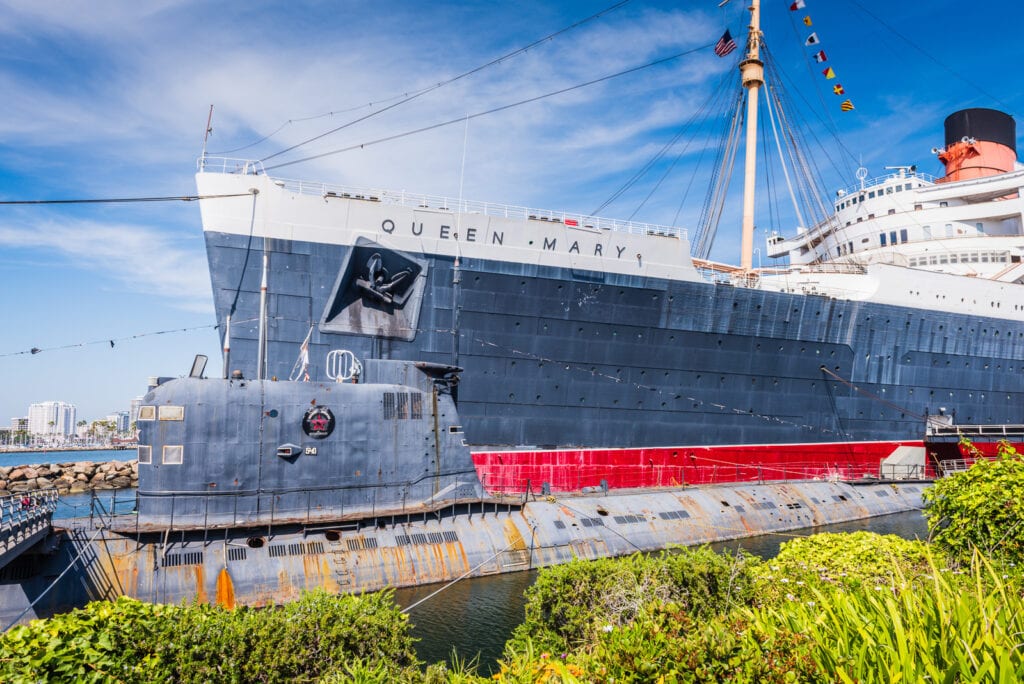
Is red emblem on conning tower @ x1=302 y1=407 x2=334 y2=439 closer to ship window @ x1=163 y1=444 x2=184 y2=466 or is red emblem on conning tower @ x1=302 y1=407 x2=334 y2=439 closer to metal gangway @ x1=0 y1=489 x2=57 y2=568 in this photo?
ship window @ x1=163 y1=444 x2=184 y2=466

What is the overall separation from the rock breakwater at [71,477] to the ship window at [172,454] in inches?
1442

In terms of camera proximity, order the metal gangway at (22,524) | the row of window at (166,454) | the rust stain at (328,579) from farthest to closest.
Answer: the rust stain at (328,579), the row of window at (166,454), the metal gangway at (22,524)

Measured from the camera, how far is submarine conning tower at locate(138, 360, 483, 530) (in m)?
14.8

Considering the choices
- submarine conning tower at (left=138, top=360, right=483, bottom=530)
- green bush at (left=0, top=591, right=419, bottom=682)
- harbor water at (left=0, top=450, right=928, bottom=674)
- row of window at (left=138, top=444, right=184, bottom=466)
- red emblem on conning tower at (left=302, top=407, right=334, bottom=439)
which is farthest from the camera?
red emblem on conning tower at (left=302, top=407, right=334, bottom=439)

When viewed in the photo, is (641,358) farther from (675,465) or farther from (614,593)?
(614,593)

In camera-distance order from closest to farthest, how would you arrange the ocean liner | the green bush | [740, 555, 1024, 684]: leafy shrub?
[740, 555, 1024, 684]: leafy shrub < the green bush < the ocean liner

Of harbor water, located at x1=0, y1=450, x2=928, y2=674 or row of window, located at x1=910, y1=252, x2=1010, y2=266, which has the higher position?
row of window, located at x1=910, y1=252, x2=1010, y2=266

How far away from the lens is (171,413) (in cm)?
1473

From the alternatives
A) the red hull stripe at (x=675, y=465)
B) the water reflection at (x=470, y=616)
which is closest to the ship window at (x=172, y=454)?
the water reflection at (x=470, y=616)

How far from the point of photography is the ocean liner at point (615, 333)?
20.3m

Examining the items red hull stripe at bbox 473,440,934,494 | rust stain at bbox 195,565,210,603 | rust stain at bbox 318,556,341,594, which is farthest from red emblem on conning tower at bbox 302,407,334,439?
red hull stripe at bbox 473,440,934,494

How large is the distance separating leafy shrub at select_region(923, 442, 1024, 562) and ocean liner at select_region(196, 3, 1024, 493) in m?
14.1

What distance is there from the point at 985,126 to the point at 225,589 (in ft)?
143

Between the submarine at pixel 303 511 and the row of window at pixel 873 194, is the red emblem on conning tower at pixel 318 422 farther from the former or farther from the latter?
the row of window at pixel 873 194
